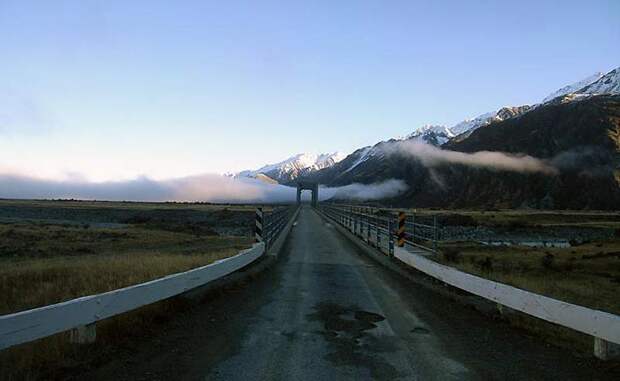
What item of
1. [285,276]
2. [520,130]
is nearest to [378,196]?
[520,130]

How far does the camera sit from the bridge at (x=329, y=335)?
5891 millimetres

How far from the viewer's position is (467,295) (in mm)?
11227

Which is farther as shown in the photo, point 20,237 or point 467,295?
point 20,237

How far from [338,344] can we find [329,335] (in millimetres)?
510

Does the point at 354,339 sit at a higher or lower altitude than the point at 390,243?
lower

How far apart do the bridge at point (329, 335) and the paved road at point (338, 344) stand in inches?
0.5

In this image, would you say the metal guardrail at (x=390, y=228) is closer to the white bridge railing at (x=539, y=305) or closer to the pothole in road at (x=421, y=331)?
the white bridge railing at (x=539, y=305)

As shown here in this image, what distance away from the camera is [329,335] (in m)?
7.65

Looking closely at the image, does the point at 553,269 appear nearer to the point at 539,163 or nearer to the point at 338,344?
the point at 338,344

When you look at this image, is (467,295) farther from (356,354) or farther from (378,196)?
(378,196)

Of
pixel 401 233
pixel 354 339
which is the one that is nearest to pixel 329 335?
pixel 354 339

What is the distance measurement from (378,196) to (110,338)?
173 meters

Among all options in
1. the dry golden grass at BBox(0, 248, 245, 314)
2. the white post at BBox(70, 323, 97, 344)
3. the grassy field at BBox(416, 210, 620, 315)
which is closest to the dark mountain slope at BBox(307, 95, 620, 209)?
the grassy field at BBox(416, 210, 620, 315)

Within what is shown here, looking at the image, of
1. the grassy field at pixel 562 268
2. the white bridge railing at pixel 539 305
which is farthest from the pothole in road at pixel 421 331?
the grassy field at pixel 562 268
